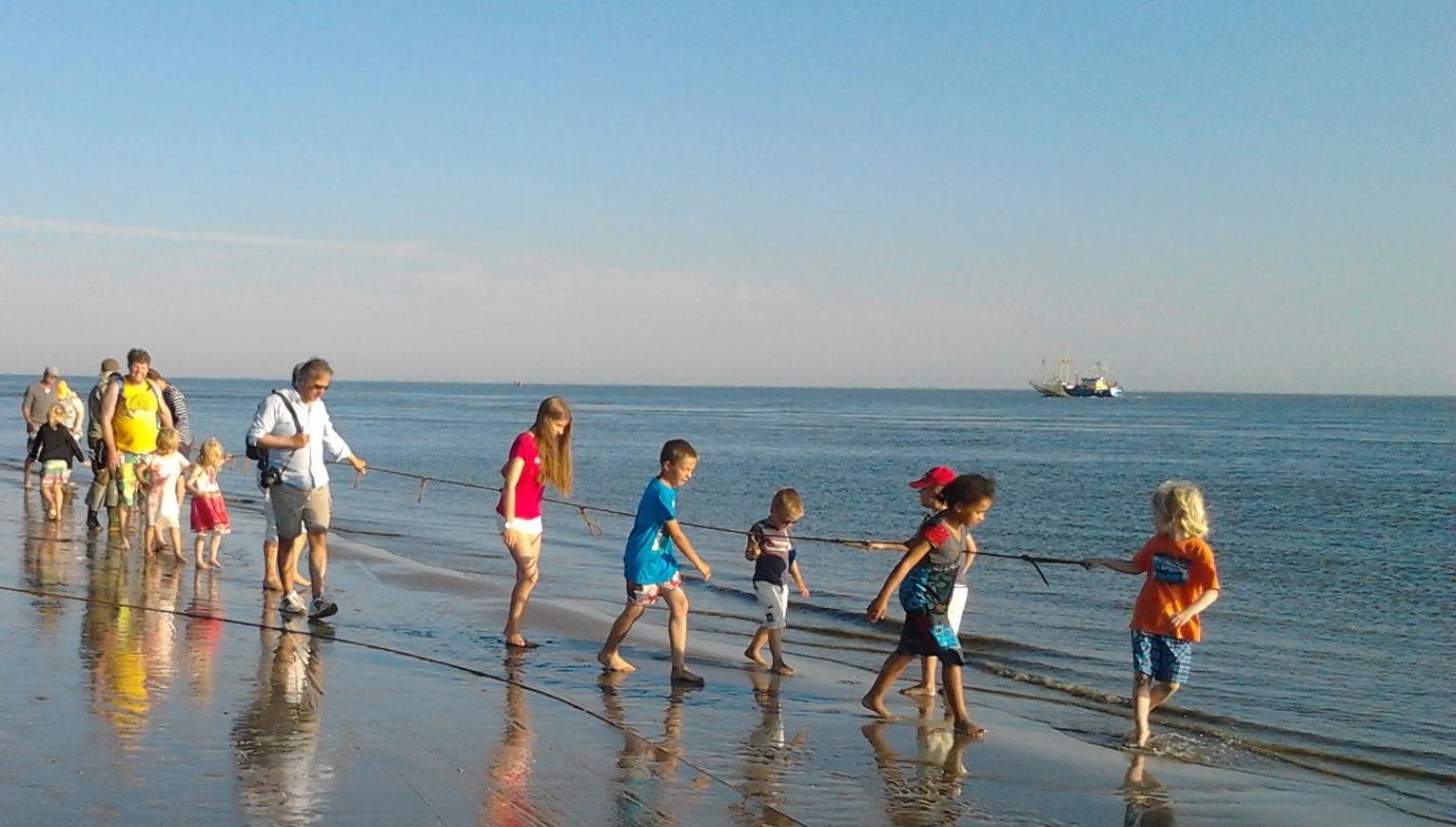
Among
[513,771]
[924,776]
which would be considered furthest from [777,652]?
[513,771]

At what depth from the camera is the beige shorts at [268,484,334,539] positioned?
9398 mm

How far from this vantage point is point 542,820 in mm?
5293

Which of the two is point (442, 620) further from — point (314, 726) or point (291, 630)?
point (314, 726)

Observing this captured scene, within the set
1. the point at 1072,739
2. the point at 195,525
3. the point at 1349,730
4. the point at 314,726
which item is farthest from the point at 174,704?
the point at 1349,730

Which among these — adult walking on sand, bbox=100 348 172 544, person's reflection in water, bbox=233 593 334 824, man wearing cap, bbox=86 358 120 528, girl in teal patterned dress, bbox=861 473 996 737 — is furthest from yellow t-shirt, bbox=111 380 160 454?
girl in teal patterned dress, bbox=861 473 996 737

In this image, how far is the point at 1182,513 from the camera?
22.9 feet

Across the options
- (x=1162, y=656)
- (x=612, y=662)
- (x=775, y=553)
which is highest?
(x=775, y=553)

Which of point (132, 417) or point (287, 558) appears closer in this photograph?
point (287, 558)

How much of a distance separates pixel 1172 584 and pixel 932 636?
1.25 m

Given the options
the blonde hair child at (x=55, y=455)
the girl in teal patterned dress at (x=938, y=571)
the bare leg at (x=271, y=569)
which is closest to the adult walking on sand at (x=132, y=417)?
the bare leg at (x=271, y=569)

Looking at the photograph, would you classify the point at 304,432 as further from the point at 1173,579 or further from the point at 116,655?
the point at 1173,579

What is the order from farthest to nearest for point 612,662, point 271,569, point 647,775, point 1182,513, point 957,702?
point 271,569, point 612,662, point 957,702, point 1182,513, point 647,775

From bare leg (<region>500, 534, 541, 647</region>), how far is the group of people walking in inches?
0.5

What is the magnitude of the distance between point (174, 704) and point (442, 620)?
158 inches
